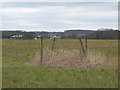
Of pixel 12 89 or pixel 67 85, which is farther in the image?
pixel 67 85

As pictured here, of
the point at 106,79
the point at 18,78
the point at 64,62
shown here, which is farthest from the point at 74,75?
the point at 64,62

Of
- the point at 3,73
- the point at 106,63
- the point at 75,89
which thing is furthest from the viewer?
the point at 106,63

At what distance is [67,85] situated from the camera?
7262 mm

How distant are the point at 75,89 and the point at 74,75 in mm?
2503

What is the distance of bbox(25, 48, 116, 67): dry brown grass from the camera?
12.3 m

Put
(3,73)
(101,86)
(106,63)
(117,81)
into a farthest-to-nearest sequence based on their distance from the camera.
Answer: (106,63), (3,73), (117,81), (101,86)

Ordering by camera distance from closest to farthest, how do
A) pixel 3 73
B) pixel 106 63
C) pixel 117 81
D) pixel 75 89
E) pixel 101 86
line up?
1. pixel 75 89
2. pixel 101 86
3. pixel 117 81
4. pixel 3 73
5. pixel 106 63

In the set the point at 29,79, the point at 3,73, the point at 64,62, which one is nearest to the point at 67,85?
the point at 29,79

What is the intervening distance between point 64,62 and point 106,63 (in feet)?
6.07

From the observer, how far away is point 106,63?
41.1 feet

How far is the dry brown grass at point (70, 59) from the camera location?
40.5 feet

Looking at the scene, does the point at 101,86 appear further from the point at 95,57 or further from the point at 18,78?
the point at 95,57

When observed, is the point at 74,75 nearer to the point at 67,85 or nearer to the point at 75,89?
the point at 67,85

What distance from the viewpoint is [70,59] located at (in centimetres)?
1280
